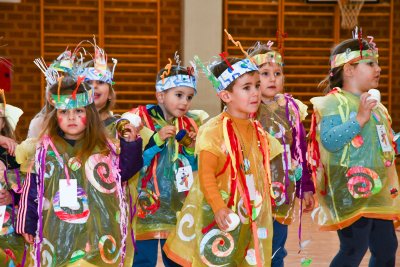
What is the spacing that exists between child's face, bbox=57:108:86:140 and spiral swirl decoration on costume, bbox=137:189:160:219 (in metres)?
0.90

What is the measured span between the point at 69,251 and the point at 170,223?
3.39 ft

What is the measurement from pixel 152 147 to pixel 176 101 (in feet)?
1.13

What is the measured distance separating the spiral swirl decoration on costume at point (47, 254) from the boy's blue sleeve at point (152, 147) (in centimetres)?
98

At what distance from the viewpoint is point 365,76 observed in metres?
4.46

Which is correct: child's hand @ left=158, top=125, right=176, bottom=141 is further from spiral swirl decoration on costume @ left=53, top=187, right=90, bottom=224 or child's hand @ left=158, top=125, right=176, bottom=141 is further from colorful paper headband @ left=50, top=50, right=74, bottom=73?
spiral swirl decoration on costume @ left=53, top=187, right=90, bottom=224

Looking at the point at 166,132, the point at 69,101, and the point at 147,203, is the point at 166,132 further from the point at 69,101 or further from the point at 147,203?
the point at 69,101

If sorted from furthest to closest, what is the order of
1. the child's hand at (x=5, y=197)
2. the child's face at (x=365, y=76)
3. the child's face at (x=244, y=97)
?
the child's face at (x=365, y=76) < the child's hand at (x=5, y=197) < the child's face at (x=244, y=97)

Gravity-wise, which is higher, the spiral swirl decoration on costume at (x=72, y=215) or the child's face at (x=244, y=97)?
the child's face at (x=244, y=97)

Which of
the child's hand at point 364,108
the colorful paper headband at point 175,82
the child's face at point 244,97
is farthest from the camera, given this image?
the colorful paper headband at point 175,82

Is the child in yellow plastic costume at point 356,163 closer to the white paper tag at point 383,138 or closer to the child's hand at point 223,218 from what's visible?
the white paper tag at point 383,138

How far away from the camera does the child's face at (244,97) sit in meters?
3.80

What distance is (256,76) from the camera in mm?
3881

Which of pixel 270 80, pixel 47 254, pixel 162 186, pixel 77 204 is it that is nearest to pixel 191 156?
pixel 162 186

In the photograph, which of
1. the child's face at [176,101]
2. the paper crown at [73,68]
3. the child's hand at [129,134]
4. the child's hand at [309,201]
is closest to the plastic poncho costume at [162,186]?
the child's face at [176,101]
